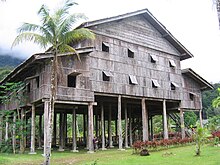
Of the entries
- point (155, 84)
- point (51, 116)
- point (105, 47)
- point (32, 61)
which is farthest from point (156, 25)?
point (51, 116)

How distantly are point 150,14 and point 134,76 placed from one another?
19.1 ft

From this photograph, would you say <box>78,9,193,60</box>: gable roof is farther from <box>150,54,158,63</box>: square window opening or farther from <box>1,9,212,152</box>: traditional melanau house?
<box>150,54,158,63</box>: square window opening

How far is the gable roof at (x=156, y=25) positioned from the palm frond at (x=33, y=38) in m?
5.79

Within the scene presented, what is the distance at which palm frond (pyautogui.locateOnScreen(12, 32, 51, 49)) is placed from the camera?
15.8m

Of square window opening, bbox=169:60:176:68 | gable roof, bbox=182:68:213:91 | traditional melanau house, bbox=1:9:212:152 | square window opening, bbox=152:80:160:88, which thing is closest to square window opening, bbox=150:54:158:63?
traditional melanau house, bbox=1:9:212:152

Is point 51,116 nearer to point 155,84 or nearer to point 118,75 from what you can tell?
point 118,75

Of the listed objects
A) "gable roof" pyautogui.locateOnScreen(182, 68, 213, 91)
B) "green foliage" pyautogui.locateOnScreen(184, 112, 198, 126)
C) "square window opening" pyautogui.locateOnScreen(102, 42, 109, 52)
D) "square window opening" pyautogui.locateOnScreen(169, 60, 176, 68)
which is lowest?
"green foliage" pyautogui.locateOnScreen(184, 112, 198, 126)

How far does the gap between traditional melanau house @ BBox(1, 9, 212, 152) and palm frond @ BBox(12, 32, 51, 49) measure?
2121mm

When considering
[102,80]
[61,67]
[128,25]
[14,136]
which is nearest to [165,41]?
[128,25]

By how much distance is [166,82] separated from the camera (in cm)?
2755

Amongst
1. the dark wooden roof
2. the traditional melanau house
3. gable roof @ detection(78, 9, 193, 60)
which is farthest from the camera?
gable roof @ detection(78, 9, 193, 60)

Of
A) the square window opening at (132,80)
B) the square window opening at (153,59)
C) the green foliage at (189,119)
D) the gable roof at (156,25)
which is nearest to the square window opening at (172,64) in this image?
the gable roof at (156,25)

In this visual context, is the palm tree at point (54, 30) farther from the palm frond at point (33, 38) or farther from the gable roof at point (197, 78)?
the gable roof at point (197, 78)

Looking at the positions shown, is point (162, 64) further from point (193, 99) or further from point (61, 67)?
point (61, 67)
